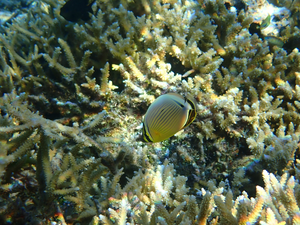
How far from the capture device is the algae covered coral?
165cm

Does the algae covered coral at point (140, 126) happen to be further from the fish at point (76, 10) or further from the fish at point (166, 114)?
the fish at point (166, 114)

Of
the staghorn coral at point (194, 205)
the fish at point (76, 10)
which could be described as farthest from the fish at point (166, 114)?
the fish at point (76, 10)

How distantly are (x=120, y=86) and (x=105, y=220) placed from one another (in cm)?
199

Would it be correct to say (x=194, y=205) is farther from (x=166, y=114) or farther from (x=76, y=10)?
(x=76, y=10)

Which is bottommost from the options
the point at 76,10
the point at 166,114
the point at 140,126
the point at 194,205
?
the point at 194,205

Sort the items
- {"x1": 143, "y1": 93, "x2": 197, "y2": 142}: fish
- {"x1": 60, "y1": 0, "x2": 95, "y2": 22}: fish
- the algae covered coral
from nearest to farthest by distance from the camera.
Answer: {"x1": 143, "y1": 93, "x2": 197, "y2": 142}: fish → the algae covered coral → {"x1": 60, "y1": 0, "x2": 95, "y2": 22}: fish

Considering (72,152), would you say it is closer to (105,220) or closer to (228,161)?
(105,220)

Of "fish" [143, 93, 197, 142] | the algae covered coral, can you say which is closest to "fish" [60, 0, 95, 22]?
the algae covered coral

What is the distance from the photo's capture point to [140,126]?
243cm

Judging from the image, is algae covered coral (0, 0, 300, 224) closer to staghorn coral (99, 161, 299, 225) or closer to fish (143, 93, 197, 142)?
staghorn coral (99, 161, 299, 225)

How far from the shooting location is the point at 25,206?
1.66m

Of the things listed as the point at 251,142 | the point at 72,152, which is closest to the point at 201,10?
the point at 251,142

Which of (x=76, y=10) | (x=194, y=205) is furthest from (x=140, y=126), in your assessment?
(x=76, y=10)

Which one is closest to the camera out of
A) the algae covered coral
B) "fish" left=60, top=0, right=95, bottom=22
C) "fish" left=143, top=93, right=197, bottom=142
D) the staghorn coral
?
"fish" left=143, top=93, right=197, bottom=142
